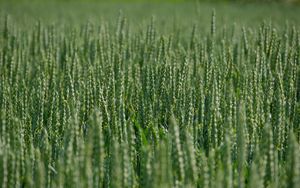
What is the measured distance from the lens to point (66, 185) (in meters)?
2.03

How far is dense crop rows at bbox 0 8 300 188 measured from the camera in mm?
1930

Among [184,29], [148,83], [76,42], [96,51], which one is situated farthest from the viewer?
[184,29]

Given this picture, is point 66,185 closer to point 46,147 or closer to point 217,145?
point 46,147

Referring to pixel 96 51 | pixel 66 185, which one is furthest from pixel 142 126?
pixel 96 51

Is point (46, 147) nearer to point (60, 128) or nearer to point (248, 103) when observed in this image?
point (60, 128)

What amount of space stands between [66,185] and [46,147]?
0.20 m

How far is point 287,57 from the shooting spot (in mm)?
3672

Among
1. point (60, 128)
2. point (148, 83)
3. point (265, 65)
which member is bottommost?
point (60, 128)

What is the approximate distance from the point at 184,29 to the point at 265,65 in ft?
9.72

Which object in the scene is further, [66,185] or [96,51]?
[96,51]

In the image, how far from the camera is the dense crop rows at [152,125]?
1.93m

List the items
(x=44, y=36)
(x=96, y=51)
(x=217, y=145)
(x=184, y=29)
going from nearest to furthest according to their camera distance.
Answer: (x=217, y=145) < (x=96, y=51) < (x=44, y=36) < (x=184, y=29)

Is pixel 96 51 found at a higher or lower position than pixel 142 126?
higher

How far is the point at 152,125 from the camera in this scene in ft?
8.46
